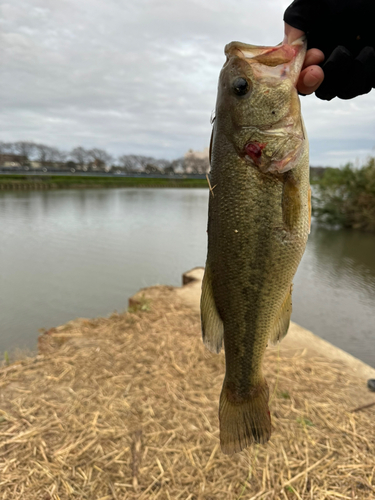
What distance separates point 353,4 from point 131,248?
10676mm

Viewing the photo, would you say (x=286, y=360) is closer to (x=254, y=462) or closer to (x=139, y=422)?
(x=254, y=462)

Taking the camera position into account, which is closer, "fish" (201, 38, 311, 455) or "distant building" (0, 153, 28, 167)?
"fish" (201, 38, 311, 455)

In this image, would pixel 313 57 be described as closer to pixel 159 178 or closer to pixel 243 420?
pixel 243 420

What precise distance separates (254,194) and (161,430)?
2.41m

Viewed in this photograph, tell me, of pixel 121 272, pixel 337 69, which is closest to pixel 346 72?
pixel 337 69

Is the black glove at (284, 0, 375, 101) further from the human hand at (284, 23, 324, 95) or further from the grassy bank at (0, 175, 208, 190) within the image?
the grassy bank at (0, 175, 208, 190)

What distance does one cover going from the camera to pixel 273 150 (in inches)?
57.9

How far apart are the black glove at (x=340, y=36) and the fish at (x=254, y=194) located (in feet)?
0.92

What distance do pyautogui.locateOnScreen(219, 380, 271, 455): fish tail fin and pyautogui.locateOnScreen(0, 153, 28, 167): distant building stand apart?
237 feet

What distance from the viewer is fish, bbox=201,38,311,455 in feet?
4.88

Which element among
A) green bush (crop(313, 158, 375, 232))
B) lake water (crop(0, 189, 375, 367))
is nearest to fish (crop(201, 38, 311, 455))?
lake water (crop(0, 189, 375, 367))

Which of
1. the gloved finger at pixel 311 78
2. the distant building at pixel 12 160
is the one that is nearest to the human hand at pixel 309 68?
the gloved finger at pixel 311 78

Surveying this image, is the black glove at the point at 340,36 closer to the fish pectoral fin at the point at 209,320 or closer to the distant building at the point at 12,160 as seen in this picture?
the fish pectoral fin at the point at 209,320

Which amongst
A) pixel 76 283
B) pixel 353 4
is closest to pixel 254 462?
pixel 353 4
